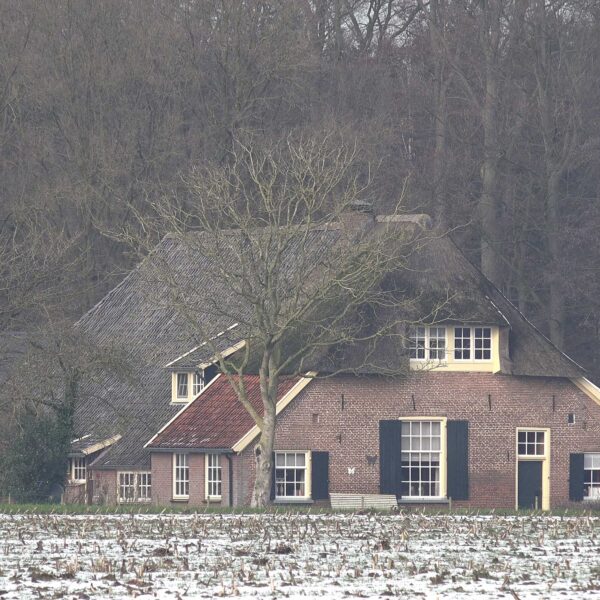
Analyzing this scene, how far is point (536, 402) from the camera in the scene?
4581 cm

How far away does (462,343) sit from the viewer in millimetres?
45688

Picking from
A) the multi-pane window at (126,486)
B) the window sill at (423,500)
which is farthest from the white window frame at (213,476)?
the window sill at (423,500)

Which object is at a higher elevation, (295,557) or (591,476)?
(591,476)

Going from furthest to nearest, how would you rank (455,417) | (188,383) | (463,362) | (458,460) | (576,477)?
(188,383) → (576,477) → (463,362) → (455,417) → (458,460)

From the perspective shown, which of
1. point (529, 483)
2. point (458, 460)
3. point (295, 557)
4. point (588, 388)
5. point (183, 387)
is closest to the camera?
Result: point (295, 557)

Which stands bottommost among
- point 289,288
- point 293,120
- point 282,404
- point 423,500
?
point 423,500

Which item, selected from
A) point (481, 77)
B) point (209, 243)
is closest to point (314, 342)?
point (209, 243)

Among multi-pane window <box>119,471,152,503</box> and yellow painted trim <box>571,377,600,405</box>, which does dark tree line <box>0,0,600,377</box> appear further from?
yellow painted trim <box>571,377,600,405</box>

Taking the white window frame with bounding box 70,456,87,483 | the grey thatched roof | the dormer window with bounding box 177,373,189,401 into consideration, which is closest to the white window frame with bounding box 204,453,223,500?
the grey thatched roof

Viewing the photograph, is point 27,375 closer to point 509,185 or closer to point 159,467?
point 159,467

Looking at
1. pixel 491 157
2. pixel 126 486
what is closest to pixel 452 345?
pixel 126 486

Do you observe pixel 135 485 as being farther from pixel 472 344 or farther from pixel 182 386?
pixel 472 344

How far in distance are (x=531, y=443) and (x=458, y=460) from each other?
2157 mm

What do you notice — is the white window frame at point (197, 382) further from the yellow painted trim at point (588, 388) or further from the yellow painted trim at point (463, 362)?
the yellow painted trim at point (588, 388)
